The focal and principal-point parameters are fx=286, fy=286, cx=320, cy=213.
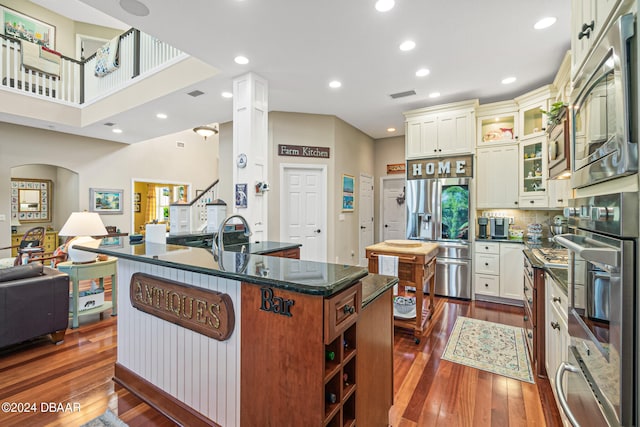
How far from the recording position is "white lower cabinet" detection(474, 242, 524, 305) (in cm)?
401

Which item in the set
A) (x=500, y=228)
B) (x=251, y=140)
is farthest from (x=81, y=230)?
(x=500, y=228)

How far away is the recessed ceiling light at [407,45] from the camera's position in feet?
9.65

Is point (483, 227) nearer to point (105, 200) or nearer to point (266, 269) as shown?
point (266, 269)

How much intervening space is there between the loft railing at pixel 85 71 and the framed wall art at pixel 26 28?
190cm

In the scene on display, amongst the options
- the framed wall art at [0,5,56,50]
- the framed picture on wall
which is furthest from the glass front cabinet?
the framed wall art at [0,5,56,50]

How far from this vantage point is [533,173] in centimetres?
407

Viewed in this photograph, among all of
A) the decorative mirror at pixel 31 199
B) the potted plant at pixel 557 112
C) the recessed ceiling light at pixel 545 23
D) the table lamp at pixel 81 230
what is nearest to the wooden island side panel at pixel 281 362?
the potted plant at pixel 557 112

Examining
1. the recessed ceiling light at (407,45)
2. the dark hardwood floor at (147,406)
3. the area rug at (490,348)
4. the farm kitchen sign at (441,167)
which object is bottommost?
the dark hardwood floor at (147,406)

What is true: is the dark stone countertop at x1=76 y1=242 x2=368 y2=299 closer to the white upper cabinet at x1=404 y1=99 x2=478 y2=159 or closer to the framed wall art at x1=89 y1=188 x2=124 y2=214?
the white upper cabinet at x1=404 y1=99 x2=478 y2=159

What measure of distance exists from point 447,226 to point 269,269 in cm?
380

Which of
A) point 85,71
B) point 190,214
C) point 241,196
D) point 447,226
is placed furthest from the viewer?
point 190,214

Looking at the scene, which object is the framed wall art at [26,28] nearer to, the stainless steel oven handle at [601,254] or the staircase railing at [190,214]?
the staircase railing at [190,214]

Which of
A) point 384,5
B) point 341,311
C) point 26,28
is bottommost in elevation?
point 341,311

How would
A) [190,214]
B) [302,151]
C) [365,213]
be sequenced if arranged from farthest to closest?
[365,213] → [190,214] → [302,151]
